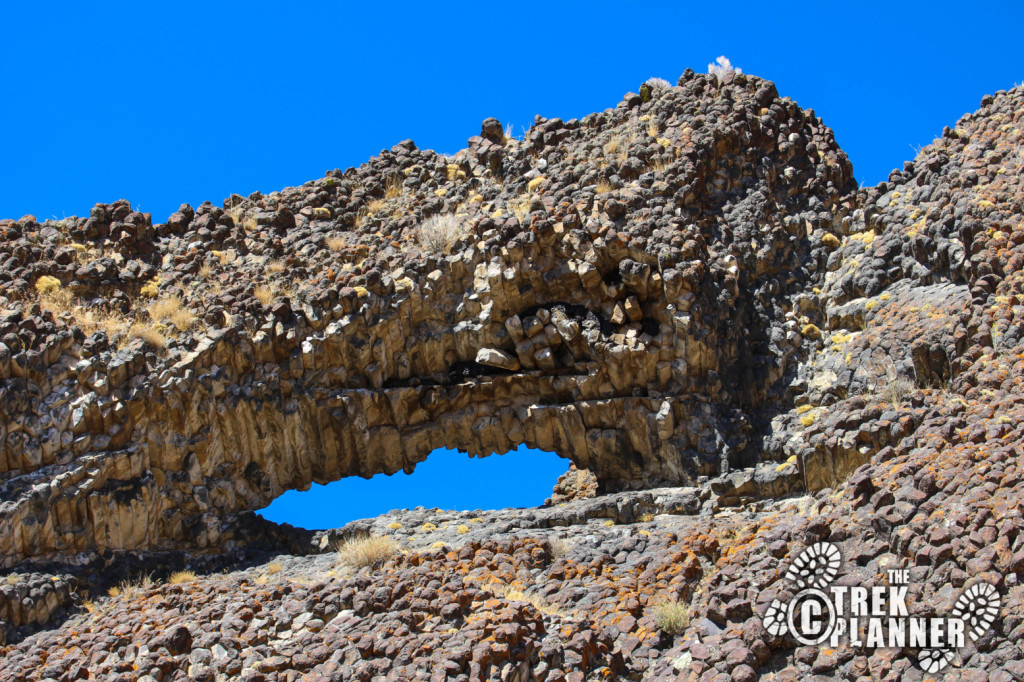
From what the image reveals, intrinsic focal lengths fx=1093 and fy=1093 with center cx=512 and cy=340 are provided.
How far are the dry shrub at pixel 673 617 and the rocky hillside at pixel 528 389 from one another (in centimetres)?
3

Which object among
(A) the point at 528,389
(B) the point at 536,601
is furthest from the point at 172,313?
(B) the point at 536,601

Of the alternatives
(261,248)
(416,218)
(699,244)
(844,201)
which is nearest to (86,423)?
(261,248)

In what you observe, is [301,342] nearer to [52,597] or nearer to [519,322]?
[519,322]

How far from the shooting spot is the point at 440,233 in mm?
19484

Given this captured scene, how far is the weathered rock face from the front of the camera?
17000mm

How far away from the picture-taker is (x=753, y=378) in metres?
18.0

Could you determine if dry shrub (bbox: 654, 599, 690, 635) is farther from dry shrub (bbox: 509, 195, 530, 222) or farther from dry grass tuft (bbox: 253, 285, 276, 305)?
dry grass tuft (bbox: 253, 285, 276, 305)

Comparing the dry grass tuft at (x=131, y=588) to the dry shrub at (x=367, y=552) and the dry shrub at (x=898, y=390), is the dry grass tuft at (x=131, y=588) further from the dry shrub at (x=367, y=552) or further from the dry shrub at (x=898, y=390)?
the dry shrub at (x=898, y=390)

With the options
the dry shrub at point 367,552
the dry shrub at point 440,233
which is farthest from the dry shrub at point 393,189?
the dry shrub at point 367,552

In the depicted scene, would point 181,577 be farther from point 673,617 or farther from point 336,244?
point 673,617

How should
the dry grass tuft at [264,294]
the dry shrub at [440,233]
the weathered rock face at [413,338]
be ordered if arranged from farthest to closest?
the dry shrub at [440,233]
the dry grass tuft at [264,294]
the weathered rock face at [413,338]

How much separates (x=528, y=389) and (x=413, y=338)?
2.17m

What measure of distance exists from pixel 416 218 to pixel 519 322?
335 cm

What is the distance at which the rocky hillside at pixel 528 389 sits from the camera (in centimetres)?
1289
